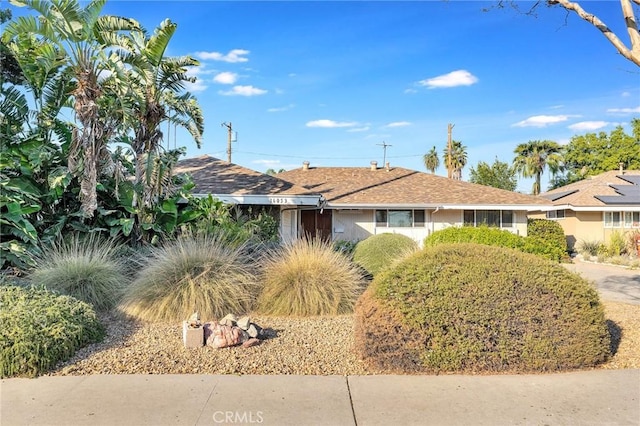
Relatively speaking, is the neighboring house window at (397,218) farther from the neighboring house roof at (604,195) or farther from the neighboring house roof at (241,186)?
the neighboring house roof at (604,195)

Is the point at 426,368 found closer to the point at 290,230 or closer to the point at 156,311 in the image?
the point at 156,311

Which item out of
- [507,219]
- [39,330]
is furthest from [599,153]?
[39,330]

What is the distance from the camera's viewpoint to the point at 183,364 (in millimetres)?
5117

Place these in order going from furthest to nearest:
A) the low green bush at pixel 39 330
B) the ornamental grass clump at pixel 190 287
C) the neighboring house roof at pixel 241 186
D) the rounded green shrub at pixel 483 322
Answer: the neighboring house roof at pixel 241 186 < the ornamental grass clump at pixel 190 287 < the rounded green shrub at pixel 483 322 < the low green bush at pixel 39 330

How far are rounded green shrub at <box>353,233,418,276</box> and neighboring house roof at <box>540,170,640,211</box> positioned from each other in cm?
1453

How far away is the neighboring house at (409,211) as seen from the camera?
18.9 meters

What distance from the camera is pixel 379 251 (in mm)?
10977

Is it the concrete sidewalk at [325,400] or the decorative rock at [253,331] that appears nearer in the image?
the concrete sidewalk at [325,400]

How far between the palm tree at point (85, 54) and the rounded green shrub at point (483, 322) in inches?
308

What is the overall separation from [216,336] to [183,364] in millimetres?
620

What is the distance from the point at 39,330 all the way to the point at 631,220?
27216mm

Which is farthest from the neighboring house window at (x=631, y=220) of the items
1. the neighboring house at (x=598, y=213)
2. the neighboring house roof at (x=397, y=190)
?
the neighboring house roof at (x=397, y=190)

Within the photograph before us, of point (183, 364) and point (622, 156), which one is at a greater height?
point (622, 156)

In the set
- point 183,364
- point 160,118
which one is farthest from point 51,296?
point 160,118
